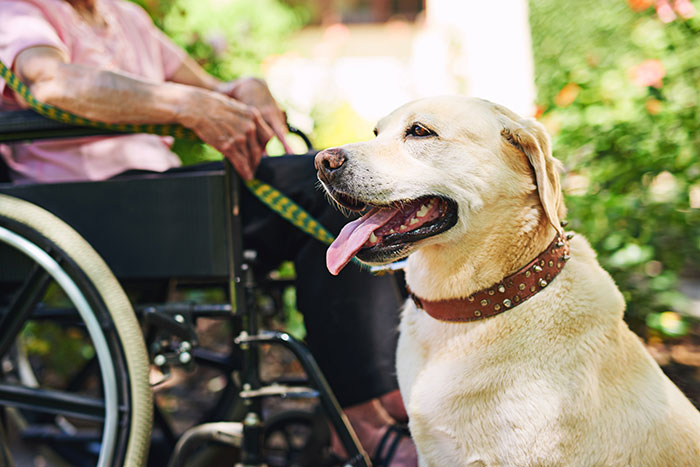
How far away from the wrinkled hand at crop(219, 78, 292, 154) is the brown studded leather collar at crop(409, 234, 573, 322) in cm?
98

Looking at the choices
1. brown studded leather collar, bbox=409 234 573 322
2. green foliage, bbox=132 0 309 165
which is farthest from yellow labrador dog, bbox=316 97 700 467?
green foliage, bbox=132 0 309 165

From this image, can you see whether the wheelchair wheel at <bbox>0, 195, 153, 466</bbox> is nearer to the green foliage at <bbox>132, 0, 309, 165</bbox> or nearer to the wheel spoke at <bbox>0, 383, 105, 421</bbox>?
the wheel spoke at <bbox>0, 383, 105, 421</bbox>

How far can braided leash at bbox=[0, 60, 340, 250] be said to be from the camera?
156 cm

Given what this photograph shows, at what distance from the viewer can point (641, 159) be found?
7.14 ft

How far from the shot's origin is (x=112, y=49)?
201cm

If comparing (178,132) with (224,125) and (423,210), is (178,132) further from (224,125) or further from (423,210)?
(423,210)

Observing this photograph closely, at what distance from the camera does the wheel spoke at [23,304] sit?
1.54 m

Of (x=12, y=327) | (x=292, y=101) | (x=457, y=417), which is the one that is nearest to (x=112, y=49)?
(x=12, y=327)

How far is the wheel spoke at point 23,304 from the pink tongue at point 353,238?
2.66ft

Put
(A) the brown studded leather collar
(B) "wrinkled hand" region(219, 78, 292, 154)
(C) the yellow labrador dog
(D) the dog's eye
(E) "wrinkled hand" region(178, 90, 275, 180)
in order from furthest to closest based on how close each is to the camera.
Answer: (B) "wrinkled hand" region(219, 78, 292, 154)
(E) "wrinkled hand" region(178, 90, 275, 180)
(D) the dog's eye
(A) the brown studded leather collar
(C) the yellow labrador dog

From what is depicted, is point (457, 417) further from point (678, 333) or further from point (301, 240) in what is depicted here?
point (678, 333)

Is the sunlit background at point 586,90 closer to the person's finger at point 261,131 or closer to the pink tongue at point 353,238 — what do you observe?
the pink tongue at point 353,238

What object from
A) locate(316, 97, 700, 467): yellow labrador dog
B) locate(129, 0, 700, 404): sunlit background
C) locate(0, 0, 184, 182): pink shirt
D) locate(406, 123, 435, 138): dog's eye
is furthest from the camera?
locate(129, 0, 700, 404): sunlit background

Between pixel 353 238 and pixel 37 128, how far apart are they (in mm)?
945
